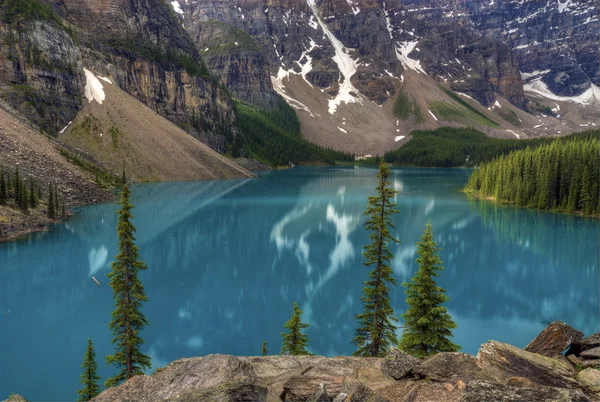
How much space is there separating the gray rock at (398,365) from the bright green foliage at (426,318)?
5.10m

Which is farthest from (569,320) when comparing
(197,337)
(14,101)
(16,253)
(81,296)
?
(14,101)

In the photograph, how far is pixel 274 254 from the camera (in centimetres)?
3981

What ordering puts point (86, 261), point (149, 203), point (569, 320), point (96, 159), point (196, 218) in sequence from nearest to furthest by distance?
point (569, 320)
point (86, 261)
point (196, 218)
point (149, 203)
point (96, 159)

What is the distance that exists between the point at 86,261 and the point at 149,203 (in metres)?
31.2

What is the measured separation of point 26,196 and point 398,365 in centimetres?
5171

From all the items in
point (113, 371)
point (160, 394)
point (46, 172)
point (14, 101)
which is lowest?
point (113, 371)

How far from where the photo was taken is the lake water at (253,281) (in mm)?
21609

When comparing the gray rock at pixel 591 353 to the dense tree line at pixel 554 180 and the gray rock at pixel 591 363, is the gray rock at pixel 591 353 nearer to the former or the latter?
the gray rock at pixel 591 363

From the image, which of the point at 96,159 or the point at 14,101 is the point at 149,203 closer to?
the point at 96,159

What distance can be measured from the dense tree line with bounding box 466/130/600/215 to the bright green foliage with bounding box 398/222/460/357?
58.7 meters

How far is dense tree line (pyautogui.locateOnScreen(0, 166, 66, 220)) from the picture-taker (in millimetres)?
47469

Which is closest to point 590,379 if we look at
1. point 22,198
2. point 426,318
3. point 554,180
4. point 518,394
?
point 518,394

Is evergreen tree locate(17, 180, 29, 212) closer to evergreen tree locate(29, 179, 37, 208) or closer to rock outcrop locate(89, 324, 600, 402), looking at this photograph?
evergreen tree locate(29, 179, 37, 208)

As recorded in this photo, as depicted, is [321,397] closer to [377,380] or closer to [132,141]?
[377,380]
